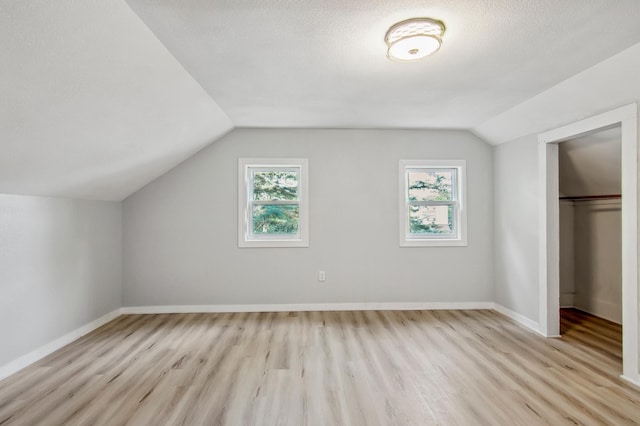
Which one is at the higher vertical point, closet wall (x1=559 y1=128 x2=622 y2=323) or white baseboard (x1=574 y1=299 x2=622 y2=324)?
closet wall (x1=559 y1=128 x2=622 y2=323)

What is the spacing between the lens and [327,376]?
265 centimetres

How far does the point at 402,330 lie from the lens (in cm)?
368

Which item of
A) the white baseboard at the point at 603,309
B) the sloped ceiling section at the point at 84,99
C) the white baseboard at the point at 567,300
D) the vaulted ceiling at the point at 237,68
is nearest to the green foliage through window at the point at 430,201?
the vaulted ceiling at the point at 237,68

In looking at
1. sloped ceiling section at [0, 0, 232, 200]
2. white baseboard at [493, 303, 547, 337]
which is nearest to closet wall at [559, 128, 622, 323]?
white baseboard at [493, 303, 547, 337]

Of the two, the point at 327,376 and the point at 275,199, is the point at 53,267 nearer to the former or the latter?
the point at 275,199

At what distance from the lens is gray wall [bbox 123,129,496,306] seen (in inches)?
171

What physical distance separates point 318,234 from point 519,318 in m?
2.55

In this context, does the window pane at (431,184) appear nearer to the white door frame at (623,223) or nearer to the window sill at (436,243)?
the window sill at (436,243)

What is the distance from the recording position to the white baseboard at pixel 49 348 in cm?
268

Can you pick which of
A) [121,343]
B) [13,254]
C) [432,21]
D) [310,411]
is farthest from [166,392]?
[432,21]

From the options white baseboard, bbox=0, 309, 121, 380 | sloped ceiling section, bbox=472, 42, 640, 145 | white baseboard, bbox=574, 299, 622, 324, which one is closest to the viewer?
sloped ceiling section, bbox=472, 42, 640, 145

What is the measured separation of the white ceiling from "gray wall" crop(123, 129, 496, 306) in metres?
0.89

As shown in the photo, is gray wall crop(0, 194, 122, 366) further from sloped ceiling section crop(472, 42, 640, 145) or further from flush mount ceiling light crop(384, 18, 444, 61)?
sloped ceiling section crop(472, 42, 640, 145)

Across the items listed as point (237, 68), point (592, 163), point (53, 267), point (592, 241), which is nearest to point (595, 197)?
point (592, 241)
